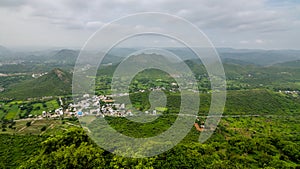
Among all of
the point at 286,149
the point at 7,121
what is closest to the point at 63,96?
the point at 7,121

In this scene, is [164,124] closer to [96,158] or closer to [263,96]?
[96,158]

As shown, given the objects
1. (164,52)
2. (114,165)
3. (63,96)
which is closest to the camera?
(164,52)

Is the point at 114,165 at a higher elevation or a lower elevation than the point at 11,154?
higher

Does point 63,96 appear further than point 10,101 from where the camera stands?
Yes

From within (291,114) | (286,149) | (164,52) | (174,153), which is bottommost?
(291,114)

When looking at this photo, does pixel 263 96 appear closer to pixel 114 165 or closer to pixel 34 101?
pixel 114 165

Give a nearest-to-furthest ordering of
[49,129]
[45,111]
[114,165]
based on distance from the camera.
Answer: [114,165], [49,129], [45,111]

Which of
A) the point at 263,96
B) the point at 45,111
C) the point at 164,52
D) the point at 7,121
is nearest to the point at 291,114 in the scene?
the point at 263,96
